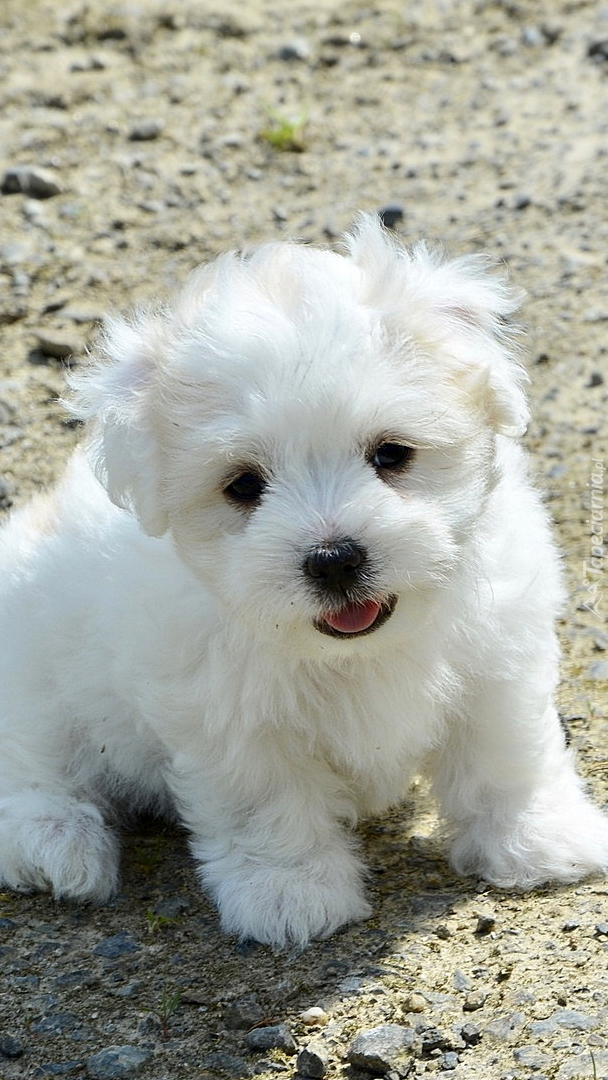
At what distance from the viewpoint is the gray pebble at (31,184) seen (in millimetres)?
8758

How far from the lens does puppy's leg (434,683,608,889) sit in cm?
434

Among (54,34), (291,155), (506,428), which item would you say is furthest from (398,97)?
(506,428)

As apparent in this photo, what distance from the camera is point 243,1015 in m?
3.88

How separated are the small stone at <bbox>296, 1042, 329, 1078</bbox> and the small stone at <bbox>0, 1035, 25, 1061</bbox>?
79cm

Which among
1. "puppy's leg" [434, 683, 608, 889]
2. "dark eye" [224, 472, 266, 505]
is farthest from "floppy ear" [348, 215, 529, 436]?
"puppy's leg" [434, 683, 608, 889]

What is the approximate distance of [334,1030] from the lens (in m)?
3.80

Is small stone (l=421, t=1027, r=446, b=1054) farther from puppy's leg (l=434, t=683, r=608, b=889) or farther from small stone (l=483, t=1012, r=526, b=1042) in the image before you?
puppy's leg (l=434, t=683, r=608, b=889)

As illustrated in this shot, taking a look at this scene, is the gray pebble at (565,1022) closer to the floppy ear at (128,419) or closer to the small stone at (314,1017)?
the small stone at (314,1017)

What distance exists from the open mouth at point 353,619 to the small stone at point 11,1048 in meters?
1.44

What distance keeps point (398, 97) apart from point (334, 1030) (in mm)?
7347

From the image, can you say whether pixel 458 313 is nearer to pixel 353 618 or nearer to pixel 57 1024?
pixel 353 618

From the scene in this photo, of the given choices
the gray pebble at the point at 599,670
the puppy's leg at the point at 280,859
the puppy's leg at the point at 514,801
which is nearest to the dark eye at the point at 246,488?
the puppy's leg at the point at 280,859

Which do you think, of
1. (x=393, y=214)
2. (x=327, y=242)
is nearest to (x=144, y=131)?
(x=393, y=214)

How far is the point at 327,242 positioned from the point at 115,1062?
5053mm
